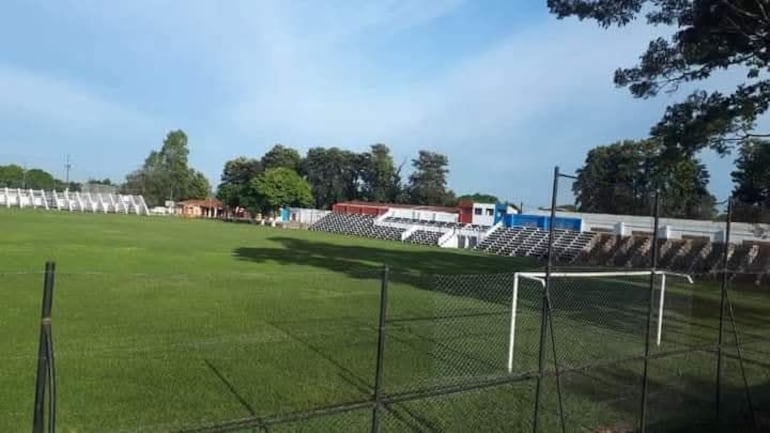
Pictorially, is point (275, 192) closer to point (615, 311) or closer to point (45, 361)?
point (615, 311)

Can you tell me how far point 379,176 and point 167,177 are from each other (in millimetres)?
43505

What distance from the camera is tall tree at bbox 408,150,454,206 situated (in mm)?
108812

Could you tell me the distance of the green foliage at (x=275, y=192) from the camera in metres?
89.1

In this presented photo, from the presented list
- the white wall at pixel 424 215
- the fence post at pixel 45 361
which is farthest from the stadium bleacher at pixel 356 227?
the fence post at pixel 45 361

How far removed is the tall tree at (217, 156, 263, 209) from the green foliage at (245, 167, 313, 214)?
47.1 ft

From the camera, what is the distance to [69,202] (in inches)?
3615

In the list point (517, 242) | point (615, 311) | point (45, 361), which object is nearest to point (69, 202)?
point (517, 242)

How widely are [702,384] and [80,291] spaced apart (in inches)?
450

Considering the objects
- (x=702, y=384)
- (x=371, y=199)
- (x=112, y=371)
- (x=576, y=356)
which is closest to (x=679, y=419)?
(x=702, y=384)

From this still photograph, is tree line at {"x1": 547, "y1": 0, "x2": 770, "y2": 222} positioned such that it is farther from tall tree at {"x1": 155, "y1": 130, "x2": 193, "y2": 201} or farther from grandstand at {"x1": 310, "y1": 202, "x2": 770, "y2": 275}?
tall tree at {"x1": 155, "y1": 130, "x2": 193, "y2": 201}

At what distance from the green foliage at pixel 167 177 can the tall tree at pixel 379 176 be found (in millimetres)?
38728

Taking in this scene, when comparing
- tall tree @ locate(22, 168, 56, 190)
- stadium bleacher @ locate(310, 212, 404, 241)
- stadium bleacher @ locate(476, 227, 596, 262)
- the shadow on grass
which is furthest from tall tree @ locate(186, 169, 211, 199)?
the shadow on grass

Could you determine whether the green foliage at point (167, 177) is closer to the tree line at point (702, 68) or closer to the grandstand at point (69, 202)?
the grandstand at point (69, 202)

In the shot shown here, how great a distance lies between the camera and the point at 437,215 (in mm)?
65062
